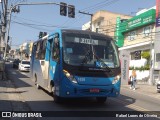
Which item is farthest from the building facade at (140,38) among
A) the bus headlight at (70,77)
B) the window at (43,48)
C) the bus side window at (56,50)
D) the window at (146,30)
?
the bus headlight at (70,77)

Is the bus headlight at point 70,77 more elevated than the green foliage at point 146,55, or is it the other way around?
the green foliage at point 146,55

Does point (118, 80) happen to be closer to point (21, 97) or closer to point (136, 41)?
point (21, 97)

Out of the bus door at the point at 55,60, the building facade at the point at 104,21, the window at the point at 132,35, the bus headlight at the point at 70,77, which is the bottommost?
the bus headlight at the point at 70,77

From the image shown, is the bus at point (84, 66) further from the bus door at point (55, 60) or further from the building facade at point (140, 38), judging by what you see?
the building facade at point (140, 38)

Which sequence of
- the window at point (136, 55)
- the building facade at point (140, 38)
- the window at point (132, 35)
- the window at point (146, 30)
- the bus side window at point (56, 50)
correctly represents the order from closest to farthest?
the bus side window at point (56, 50) < the building facade at point (140, 38) < the window at point (146, 30) < the window at point (136, 55) < the window at point (132, 35)

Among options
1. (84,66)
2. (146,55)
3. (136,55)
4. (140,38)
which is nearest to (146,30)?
(140,38)

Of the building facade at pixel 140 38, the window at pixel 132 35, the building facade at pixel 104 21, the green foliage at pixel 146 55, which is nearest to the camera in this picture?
the building facade at pixel 140 38

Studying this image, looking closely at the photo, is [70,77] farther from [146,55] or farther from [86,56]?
[146,55]

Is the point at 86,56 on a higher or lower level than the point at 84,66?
higher

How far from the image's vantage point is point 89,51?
42.4 ft

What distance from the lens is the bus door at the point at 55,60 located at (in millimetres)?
13016

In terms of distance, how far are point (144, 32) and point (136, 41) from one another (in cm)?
266

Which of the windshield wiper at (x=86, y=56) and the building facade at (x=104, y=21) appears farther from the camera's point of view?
the building facade at (x=104, y=21)

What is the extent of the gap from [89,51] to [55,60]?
1.51 m
